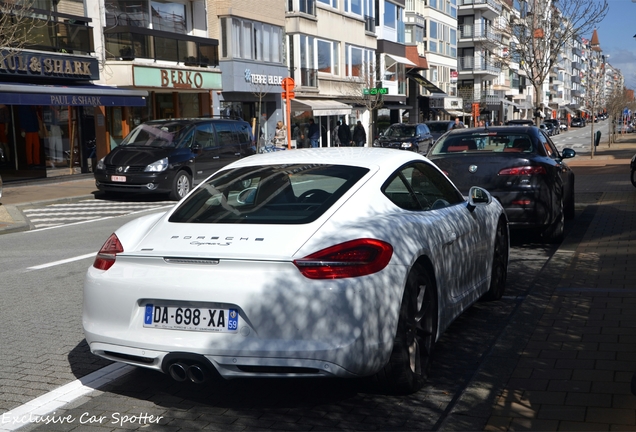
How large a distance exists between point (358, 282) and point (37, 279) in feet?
18.4

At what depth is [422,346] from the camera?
475 cm

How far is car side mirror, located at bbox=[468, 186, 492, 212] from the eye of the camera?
20.2 feet

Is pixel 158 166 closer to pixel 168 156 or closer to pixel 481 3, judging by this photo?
pixel 168 156

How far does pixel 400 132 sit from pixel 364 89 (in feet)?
41.2

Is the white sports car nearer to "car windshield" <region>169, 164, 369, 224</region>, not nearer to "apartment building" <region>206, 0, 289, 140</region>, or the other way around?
"car windshield" <region>169, 164, 369, 224</region>

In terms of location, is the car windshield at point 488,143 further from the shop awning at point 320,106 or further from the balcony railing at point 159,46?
the shop awning at point 320,106

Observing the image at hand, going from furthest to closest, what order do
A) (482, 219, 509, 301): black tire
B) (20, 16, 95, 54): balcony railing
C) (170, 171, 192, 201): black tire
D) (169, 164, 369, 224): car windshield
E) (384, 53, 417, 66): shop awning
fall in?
(384, 53, 417, 66): shop awning → (20, 16, 95, 54): balcony railing → (170, 171, 192, 201): black tire → (482, 219, 509, 301): black tire → (169, 164, 369, 224): car windshield

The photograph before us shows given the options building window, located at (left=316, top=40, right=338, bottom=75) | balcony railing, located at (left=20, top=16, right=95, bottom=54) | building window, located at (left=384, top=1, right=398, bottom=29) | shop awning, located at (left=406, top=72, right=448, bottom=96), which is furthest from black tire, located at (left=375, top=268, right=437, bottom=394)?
shop awning, located at (left=406, top=72, right=448, bottom=96)

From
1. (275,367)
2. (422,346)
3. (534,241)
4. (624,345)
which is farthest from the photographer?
(534,241)

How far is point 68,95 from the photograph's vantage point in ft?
73.3

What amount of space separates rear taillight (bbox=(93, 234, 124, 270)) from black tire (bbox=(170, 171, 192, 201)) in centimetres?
1391

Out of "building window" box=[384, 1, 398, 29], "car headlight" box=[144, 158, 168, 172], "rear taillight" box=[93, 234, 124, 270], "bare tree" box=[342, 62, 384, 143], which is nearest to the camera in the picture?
"rear taillight" box=[93, 234, 124, 270]

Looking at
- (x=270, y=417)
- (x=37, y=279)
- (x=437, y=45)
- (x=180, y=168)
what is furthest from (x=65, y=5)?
(x=437, y=45)

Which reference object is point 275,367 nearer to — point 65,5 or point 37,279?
point 37,279
